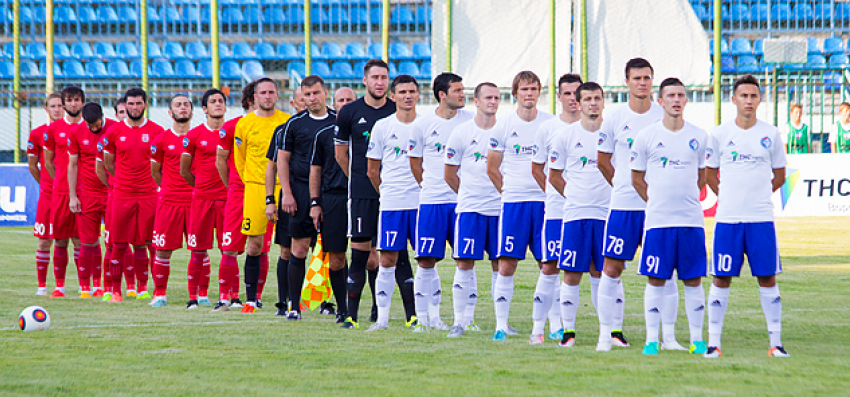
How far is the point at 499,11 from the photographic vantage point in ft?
67.0

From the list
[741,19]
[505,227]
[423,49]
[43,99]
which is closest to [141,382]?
[505,227]

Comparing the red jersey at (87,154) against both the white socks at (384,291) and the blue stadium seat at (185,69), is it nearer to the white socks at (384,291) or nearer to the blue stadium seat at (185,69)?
the white socks at (384,291)

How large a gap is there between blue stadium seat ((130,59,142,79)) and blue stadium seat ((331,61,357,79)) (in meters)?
5.74

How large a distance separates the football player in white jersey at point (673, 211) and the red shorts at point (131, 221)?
5312mm

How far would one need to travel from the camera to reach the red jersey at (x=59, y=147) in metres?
9.72

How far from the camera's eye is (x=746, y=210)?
5504 millimetres

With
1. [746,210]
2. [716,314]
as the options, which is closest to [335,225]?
[716,314]

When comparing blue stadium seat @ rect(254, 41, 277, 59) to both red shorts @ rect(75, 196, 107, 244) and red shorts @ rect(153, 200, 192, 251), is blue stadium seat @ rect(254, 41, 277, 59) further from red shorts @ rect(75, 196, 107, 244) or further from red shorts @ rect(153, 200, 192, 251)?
red shorts @ rect(153, 200, 192, 251)

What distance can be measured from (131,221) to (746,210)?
596 centimetres

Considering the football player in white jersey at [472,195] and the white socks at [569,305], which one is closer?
the white socks at [569,305]

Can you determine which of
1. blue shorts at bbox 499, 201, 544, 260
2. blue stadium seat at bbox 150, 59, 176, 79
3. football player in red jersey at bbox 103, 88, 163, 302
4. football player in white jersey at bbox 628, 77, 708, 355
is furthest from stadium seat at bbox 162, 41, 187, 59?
football player in white jersey at bbox 628, 77, 708, 355

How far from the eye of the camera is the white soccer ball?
21.9ft

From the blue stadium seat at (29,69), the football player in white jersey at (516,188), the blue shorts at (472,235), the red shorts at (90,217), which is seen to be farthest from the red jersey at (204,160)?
A: the blue stadium seat at (29,69)

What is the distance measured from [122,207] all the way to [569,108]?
472cm
